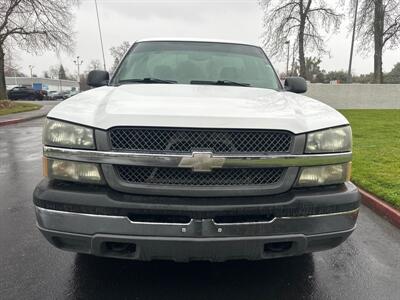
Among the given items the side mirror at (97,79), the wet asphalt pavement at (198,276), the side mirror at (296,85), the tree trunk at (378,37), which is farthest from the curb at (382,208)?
the tree trunk at (378,37)

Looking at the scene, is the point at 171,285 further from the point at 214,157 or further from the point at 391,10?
the point at 391,10

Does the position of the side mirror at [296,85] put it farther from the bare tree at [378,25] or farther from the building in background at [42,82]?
the building in background at [42,82]

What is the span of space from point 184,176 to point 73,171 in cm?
70

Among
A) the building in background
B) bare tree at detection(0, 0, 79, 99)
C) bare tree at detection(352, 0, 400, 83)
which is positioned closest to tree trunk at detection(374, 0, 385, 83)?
bare tree at detection(352, 0, 400, 83)

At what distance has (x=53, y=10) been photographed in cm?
2667

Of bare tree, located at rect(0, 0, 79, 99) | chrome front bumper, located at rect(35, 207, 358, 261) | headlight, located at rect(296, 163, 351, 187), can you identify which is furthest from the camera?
bare tree, located at rect(0, 0, 79, 99)

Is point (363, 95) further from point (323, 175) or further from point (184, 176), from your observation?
point (184, 176)

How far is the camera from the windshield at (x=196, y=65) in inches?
162

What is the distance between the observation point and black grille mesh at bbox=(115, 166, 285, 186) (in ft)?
8.50

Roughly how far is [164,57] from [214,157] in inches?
85.8

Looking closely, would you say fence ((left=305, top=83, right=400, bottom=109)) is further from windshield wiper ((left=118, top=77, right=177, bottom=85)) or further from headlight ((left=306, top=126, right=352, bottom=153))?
headlight ((left=306, top=126, right=352, bottom=153))

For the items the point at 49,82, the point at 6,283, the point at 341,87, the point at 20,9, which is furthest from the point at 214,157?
the point at 49,82

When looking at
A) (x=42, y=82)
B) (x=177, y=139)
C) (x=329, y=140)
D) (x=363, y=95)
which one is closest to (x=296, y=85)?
(x=329, y=140)

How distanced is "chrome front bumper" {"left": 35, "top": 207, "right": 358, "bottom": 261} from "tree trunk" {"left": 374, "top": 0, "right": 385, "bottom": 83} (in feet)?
96.7
